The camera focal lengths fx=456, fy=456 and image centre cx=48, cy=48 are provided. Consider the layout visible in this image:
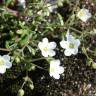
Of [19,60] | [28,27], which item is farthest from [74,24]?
[19,60]

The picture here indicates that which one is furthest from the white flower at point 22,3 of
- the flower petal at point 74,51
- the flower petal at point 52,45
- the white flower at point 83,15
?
the flower petal at point 74,51

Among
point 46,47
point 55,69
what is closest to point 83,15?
point 46,47

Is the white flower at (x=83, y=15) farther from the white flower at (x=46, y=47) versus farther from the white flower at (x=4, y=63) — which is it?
the white flower at (x=4, y=63)

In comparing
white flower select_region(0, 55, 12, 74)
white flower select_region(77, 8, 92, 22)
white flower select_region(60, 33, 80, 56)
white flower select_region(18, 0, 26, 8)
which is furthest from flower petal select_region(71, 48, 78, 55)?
white flower select_region(18, 0, 26, 8)

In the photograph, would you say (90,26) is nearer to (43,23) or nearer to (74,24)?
(74,24)

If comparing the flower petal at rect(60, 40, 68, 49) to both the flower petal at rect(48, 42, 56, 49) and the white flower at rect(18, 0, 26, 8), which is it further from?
the white flower at rect(18, 0, 26, 8)

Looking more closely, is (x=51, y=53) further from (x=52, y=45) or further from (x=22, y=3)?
(x=22, y=3)
